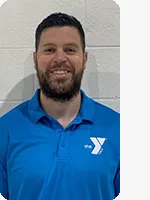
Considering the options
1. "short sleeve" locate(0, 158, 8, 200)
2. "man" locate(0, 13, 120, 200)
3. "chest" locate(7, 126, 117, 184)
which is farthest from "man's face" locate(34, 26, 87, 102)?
"short sleeve" locate(0, 158, 8, 200)

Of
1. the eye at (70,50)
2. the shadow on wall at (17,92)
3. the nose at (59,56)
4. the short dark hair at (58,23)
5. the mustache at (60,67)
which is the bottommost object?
the shadow on wall at (17,92)

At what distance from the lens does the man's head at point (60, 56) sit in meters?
→ 1.02

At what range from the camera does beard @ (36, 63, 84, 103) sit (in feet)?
3.42

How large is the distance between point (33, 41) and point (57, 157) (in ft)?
1.39

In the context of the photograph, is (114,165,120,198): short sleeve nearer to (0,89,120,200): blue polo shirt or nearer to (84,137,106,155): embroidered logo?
(0,89,120,200): blue polo shirt

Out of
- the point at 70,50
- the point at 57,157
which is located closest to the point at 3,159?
the point at 57,157

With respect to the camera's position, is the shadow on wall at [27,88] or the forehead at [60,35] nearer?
the forehead at [60,35]

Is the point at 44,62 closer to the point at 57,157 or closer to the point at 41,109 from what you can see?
the point at 41,109

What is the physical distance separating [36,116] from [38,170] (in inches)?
6.9

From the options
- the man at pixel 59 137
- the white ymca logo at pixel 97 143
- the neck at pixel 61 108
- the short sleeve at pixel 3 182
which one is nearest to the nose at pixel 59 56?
the man at pixel 59 137

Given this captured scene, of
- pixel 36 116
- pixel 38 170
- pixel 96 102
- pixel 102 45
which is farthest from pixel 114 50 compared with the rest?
pixel 38 170

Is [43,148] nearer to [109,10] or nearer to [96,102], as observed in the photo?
[96,102]

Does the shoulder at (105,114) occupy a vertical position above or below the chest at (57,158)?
above

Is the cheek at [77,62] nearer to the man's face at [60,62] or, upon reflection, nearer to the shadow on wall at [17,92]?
the man's face at [60,62]
